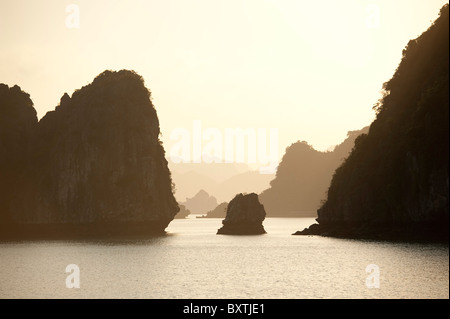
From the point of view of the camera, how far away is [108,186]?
142 metres

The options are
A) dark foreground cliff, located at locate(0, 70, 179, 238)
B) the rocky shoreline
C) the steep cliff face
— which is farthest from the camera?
the steep cliff face

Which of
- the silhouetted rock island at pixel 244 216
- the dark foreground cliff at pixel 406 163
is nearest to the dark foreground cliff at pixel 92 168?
the silhouetted rock island at pixel 244 216

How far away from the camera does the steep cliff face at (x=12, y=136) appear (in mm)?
145375

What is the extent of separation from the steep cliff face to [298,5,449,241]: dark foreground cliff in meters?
73.4

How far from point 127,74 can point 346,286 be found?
111320 mm

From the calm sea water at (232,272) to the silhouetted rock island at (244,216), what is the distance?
1411 inches

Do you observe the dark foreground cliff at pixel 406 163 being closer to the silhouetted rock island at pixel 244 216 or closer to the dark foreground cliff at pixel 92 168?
the silhouetted rock island at pixel 244 216

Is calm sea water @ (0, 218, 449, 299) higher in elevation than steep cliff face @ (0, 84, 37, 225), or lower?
lower

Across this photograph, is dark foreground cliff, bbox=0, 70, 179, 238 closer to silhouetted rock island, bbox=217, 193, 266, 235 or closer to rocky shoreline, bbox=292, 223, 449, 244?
silhouetted rock island, bbox=217, 193, 266, 235

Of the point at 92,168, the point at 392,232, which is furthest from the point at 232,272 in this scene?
the point at 92,168

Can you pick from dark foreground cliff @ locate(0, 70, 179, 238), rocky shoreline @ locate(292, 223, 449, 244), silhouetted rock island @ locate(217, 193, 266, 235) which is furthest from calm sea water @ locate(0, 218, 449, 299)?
dark foreground cliff @ locate(0, 70, 179, 238)

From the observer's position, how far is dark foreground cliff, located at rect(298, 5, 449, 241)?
81.8 metres

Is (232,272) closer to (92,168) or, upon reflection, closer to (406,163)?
(406,163)
